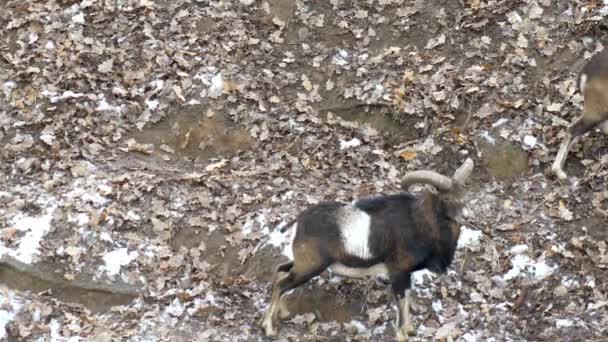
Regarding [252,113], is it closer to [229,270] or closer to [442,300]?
[229,270]

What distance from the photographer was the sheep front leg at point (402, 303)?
25.6ft

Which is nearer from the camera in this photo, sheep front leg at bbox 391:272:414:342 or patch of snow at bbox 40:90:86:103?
sheep front leg at bbox 391:272:414:342

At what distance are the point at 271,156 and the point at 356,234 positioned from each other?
9.98ft

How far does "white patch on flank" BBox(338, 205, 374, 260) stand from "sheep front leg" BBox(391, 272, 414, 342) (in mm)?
388

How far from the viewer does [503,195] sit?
385 inches

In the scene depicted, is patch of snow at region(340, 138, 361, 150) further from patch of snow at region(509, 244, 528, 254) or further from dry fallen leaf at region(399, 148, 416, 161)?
patch of snow at region(509, 244, 528, 254)

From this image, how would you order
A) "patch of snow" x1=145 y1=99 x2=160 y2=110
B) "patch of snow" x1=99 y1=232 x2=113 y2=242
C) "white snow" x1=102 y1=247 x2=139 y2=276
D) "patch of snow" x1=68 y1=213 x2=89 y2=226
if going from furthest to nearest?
"patch of snow" x1=145 y1=99 x2=160 y2=110, "patch of snow" x1=68 y1=213 x2=89 y2=226, "patch of snow" x1=99 y1=232 x2=113 y2=242, "white snow" x1=102 y1=247 x2=139 y2=276

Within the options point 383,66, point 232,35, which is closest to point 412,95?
point 383,66

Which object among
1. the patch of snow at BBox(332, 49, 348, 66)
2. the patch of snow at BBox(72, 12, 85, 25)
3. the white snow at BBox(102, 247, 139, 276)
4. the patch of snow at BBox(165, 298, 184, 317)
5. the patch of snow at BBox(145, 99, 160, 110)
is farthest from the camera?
the patch of snow at BBox(72, 12, 85, 25)

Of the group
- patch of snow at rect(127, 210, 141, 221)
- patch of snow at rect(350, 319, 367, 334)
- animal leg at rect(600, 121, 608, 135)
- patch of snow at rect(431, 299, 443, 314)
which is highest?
animal leg at rect(600, 121, 608, 135)

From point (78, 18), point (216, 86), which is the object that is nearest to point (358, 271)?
point (216, 86)

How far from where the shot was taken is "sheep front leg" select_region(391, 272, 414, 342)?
780 cm

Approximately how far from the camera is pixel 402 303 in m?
7.87

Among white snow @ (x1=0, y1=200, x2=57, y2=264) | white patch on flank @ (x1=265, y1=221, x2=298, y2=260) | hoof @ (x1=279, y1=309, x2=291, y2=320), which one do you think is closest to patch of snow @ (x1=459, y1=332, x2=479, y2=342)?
hoof @ (x1=279, y1=309, x2=291, y2=320)
